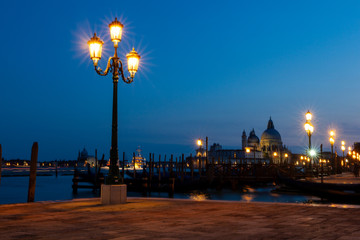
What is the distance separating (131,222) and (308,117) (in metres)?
13.7

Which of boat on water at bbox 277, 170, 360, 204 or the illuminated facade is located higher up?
the illuminated facade

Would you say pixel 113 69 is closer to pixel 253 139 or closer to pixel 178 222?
pixel 178 222

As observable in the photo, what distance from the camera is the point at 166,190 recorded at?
109 ft

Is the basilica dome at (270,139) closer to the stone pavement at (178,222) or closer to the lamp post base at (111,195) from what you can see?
the lamp post base at (111,195)

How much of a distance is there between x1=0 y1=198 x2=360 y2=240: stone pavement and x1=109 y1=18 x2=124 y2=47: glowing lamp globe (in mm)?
4721

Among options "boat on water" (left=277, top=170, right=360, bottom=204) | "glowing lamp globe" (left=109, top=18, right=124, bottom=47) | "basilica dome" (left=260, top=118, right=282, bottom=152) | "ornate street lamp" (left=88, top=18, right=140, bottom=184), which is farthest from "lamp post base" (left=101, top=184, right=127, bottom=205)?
"basilica dome" (left=260, top=118, right=282, bottom=152)

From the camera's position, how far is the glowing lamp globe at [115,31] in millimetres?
10953

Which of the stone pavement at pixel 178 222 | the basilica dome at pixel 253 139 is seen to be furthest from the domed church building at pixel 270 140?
the stone pavement at pixel 178 222

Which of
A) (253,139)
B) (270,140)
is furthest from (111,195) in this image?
(253,139)

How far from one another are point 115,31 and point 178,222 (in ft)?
20.1

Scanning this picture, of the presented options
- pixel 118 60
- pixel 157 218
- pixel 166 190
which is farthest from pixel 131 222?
pixel 166 190

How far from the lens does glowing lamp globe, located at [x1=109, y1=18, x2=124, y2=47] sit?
1095 cm

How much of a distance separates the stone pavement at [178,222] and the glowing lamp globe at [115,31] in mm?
4721

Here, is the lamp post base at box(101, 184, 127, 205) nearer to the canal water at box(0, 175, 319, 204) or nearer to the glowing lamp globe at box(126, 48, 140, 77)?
the glowing lamp globe at box(126, 48, 140, 77)
